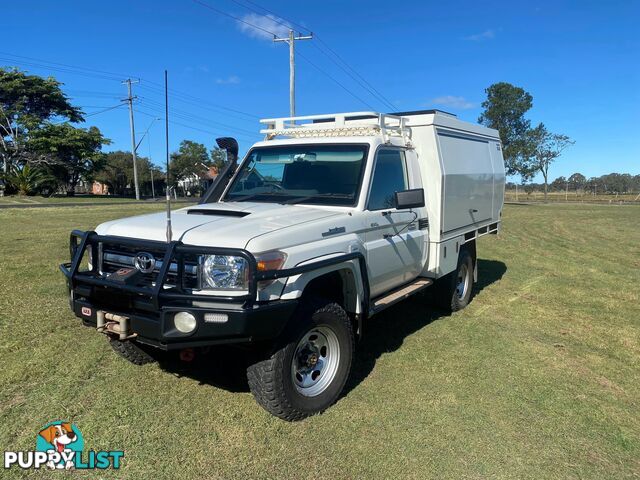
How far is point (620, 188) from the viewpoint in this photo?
214ft

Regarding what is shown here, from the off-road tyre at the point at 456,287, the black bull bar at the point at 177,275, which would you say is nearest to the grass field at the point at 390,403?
the off-road tyre at the point at 456,287

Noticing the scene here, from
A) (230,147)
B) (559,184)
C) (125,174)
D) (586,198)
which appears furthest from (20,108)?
(559,184)

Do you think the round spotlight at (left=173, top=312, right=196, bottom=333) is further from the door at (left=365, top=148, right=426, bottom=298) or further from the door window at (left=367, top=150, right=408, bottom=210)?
the door window at (left=367, top=150, right=408, bottom=210)

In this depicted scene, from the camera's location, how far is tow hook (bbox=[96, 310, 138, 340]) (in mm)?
3264

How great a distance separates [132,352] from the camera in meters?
4.34

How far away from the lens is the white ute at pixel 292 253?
10.3 ft

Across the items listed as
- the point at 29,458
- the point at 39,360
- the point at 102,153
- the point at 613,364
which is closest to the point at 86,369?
the point at 39,360

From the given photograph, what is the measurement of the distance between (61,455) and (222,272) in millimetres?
1595

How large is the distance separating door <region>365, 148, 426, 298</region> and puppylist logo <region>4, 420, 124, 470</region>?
2.50 metres

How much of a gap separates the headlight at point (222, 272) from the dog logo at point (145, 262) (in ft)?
1.50

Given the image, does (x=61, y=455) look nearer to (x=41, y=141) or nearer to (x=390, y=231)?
(x=390, y=231)

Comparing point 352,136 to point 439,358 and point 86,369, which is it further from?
point 86,369

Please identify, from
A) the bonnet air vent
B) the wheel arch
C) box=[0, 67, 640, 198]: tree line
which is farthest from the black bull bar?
box=[0, 67, 640, 198]: tree line

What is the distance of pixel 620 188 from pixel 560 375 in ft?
239
